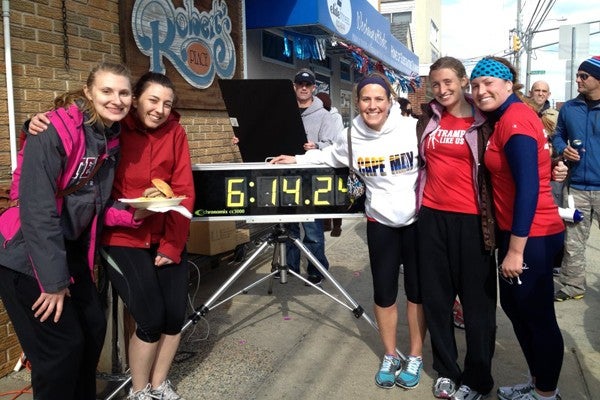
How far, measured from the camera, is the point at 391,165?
304 cm

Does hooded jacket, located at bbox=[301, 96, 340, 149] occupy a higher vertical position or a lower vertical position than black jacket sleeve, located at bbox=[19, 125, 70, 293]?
higher

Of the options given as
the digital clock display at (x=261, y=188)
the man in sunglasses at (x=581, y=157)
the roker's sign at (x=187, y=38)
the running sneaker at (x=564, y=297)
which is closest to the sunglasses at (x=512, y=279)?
the digital clock display at (x=261, y=188)

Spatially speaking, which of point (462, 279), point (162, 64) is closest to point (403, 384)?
point (462, 279)

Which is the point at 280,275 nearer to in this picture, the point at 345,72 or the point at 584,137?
the point at 584,137

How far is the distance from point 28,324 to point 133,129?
3.50 ft

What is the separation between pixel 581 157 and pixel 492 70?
2301 millimetres

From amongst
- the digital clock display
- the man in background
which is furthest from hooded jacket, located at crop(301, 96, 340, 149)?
the digital clock display

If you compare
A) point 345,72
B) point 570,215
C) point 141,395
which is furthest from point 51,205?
point 345,72

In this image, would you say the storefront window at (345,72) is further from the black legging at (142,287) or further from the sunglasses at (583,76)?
the black legging at (142,287)

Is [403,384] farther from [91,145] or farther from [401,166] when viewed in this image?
[91,145]

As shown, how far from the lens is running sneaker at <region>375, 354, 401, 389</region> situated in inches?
127

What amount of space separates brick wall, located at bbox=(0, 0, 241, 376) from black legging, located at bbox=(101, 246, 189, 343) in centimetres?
129

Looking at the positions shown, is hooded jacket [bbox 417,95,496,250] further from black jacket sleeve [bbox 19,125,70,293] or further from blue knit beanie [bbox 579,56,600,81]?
black jacket sleeve [bbox 19,125,70,293]

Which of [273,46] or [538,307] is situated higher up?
[273,46]
